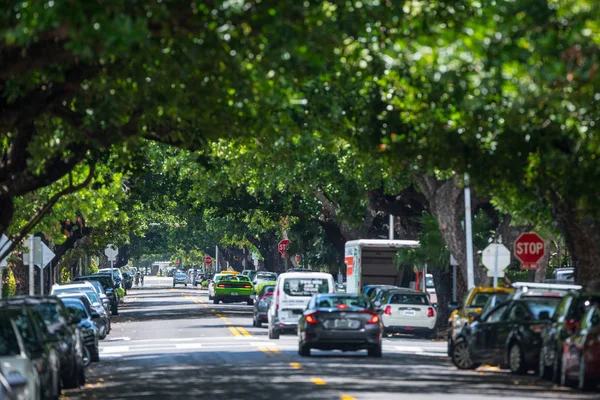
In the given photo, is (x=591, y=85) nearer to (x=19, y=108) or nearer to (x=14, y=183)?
(x=19, y=108)

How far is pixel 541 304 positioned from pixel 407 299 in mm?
14102

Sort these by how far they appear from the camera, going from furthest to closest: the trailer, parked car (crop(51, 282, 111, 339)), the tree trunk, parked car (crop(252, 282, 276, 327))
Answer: the trailer → parked car (crop(252, 282, 276, 327)) → parked car (crop(51, 282, 111, 339)) → the tree trunk

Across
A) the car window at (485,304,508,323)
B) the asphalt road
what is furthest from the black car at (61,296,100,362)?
the car window at (485,304,508,323)

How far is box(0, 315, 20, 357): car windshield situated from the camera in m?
16.8

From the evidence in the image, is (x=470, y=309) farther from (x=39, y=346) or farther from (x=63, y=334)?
(x=39, y=346)

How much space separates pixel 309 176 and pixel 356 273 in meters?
3.99

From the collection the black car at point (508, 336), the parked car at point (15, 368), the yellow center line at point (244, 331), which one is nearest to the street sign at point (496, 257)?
the yellow center line at point (244, 331)

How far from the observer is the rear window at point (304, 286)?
3662 centimetres

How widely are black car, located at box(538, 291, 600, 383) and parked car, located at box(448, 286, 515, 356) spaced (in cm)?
502

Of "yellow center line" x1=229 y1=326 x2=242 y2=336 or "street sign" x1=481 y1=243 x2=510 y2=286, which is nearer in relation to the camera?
"street sign" x1=481 y1=243 x2=510 y2=286

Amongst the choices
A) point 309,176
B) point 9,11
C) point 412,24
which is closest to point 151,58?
point 9,11

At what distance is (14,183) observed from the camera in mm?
26016

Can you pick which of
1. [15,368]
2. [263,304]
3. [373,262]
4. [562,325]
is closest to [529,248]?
[562,325]

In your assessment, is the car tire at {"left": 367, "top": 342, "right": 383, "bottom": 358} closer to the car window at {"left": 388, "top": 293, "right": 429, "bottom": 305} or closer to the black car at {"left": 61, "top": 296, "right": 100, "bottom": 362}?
the black car at {"left": 61, "top": 296, "right": 100, "bottom": 362}
